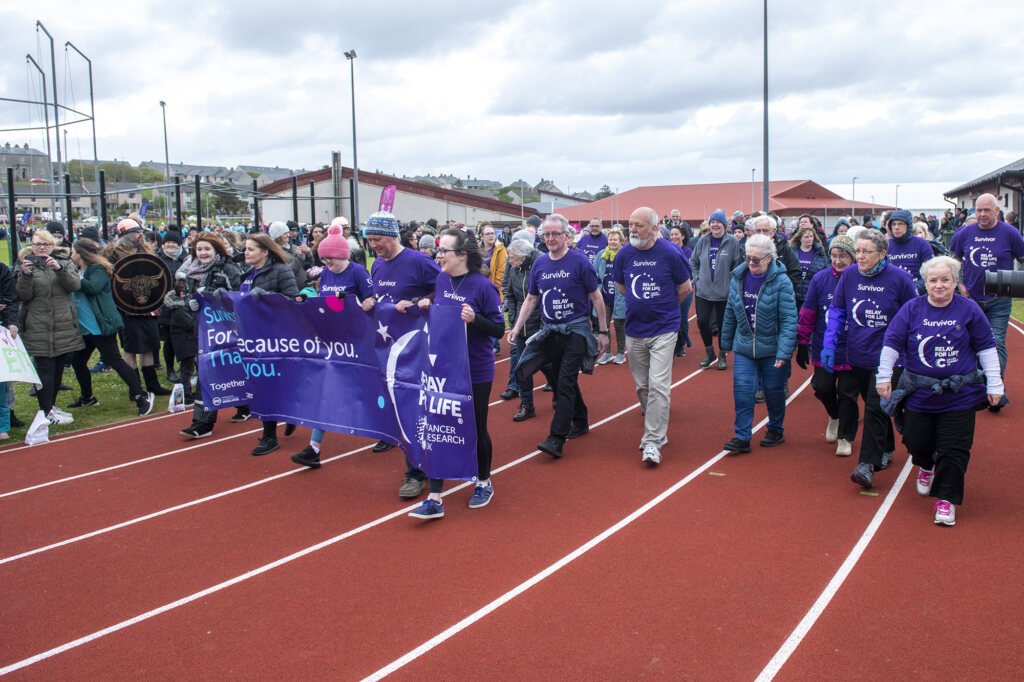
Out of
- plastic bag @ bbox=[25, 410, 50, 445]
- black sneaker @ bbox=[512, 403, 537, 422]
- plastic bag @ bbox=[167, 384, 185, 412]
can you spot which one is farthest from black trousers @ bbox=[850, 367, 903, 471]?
plastic bag @ bbox=[25, 410, 50, 445]

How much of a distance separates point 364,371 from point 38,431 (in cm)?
418

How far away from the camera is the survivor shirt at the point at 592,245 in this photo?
1299 cm

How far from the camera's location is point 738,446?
7312mm

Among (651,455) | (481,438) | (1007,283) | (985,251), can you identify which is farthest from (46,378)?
(985,251)

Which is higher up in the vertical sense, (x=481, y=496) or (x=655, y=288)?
(x=655, y=288)

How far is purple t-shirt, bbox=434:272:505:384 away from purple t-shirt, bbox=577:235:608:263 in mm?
7021

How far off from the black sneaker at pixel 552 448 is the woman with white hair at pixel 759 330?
1.55 metres

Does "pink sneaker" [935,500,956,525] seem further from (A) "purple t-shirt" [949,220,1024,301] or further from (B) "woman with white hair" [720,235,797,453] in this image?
(A) "purple t-shirt" [949,220,1024,301]

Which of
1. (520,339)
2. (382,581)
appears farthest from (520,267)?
(382,581)

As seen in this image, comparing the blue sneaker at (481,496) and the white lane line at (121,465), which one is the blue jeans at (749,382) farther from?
the white lane line at (121,465)

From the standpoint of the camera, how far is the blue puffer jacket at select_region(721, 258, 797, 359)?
23.0 ft

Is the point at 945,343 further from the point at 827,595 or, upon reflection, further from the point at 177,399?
the point at 177,399

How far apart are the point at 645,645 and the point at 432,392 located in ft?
8.41

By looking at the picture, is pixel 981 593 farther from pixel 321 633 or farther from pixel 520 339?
pixel 520 339
